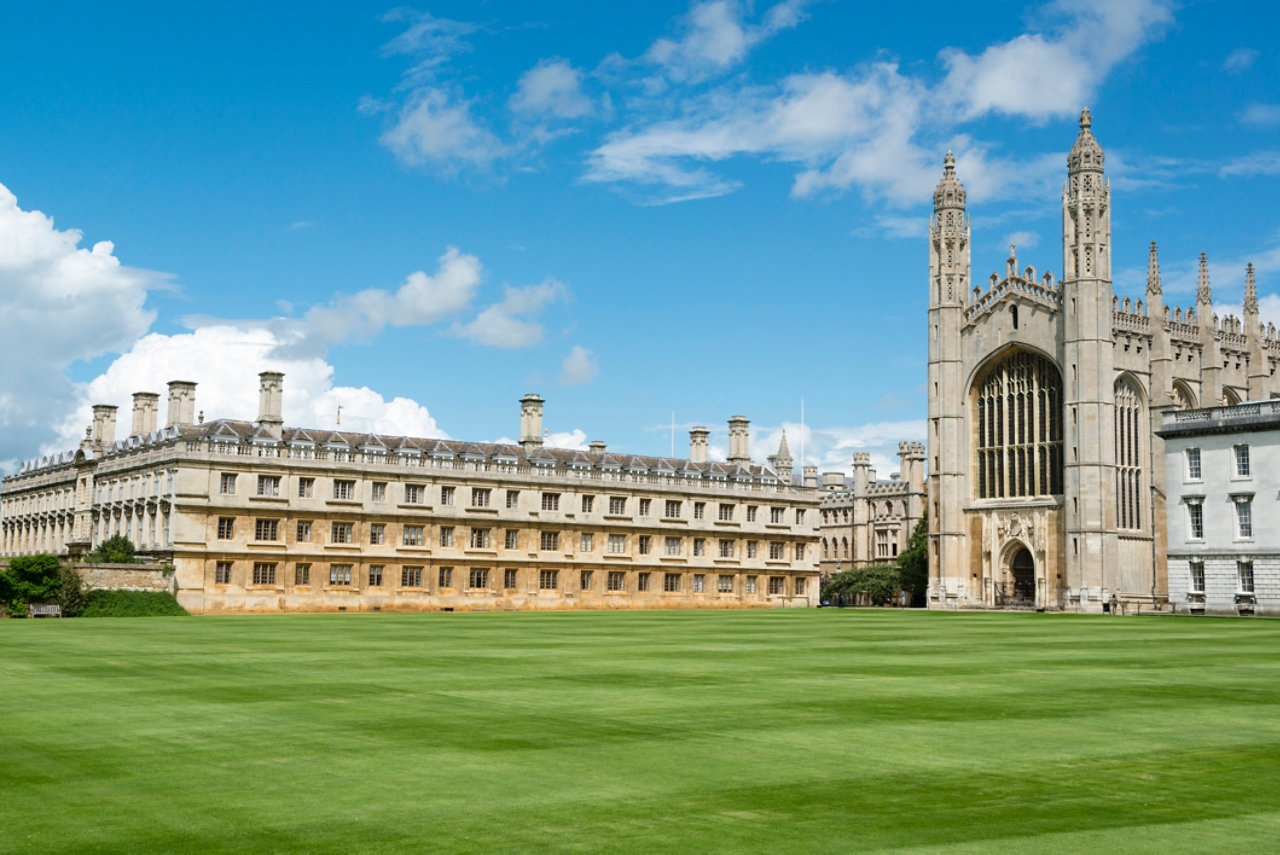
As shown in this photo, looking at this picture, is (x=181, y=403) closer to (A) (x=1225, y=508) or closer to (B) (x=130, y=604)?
(B) (x=130, y=604)

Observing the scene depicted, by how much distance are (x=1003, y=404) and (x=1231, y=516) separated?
21.0 metres

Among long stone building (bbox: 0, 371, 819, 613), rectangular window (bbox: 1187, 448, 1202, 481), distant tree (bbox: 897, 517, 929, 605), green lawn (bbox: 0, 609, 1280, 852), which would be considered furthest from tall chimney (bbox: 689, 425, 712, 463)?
green lawn (bbox: 0, 609, 1280, 852)

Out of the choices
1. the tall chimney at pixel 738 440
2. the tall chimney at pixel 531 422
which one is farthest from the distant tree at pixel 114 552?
the tall chimney at pixel 738 440

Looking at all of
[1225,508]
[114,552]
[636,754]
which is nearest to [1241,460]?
[1225,508]

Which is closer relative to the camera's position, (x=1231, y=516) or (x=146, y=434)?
(x=1231, y=516)

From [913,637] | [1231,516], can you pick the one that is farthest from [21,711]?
[1231,516]

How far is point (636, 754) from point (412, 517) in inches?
2269

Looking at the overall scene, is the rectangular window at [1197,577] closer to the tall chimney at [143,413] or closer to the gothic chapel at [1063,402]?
the gothic chapel at [1063,402]

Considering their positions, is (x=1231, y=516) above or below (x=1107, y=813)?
above

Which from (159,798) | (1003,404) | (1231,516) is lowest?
(159,798)

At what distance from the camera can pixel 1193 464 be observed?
205 ft

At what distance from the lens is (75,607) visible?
53.2m

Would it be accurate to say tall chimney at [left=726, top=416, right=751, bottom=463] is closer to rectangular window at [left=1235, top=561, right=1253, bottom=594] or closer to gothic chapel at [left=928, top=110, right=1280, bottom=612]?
gothic chapel at [left=928, top=110, right=1280, bottom=612]

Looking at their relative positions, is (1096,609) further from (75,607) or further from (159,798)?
(159,798)
